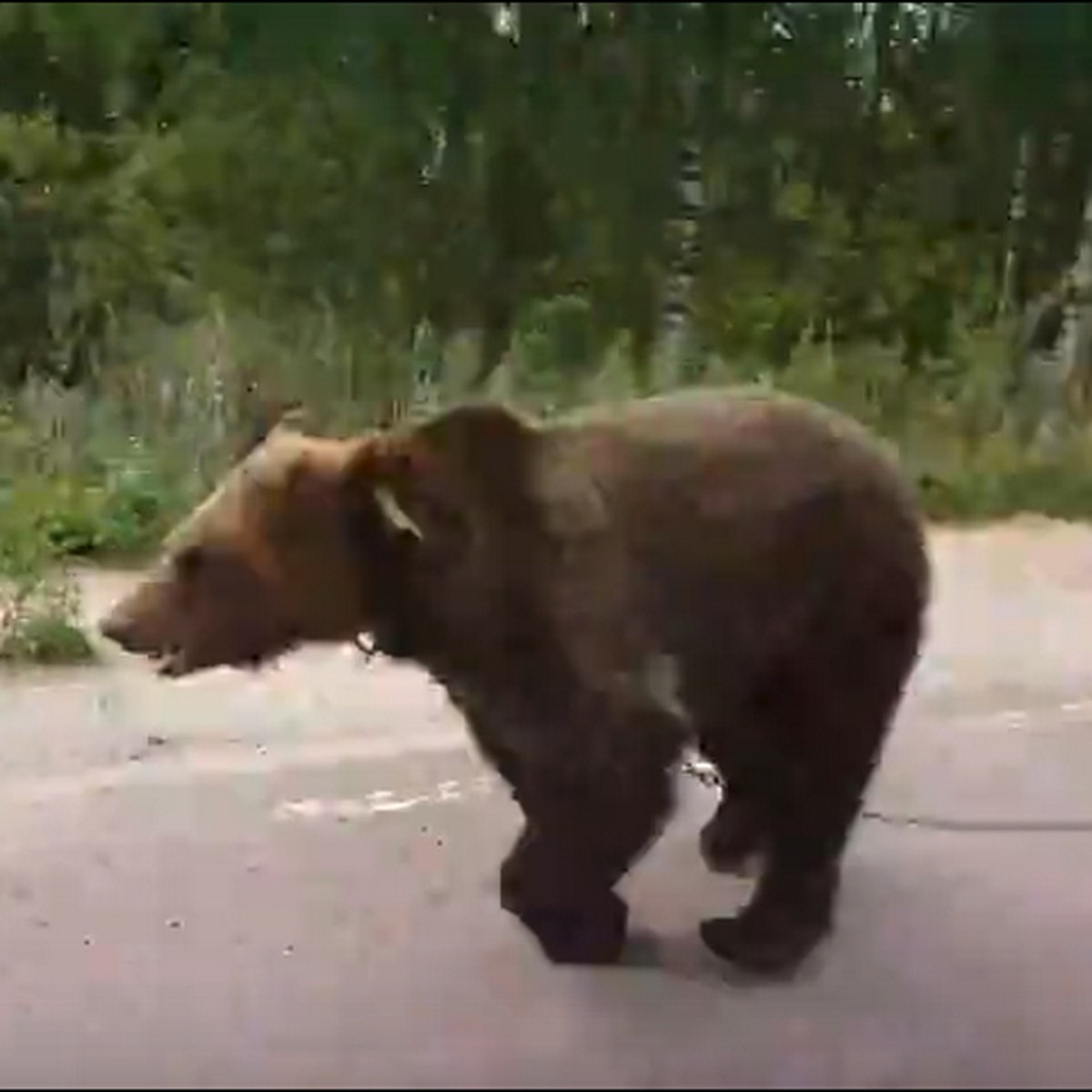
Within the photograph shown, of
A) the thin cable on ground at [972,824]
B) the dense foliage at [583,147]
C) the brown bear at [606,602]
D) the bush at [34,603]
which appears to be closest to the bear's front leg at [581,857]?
the brown bear at [606,602]

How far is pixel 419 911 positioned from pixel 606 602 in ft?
2.15

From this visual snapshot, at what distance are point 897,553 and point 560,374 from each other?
0.63 meters

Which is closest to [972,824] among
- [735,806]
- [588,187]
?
[735,806]

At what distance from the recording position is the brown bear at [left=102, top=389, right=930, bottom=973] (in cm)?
239

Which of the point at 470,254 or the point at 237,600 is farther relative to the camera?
the point at 237,600

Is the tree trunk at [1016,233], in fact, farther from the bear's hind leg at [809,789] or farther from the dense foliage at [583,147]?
the bear's hind leg at [809,789]

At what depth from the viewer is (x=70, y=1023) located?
2.44 metres

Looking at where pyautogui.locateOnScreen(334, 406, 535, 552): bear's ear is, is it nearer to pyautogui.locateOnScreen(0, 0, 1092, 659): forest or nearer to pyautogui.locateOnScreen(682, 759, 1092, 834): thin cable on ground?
pyautogui.locateOnScreen(0, 0, 1092, 659): forest

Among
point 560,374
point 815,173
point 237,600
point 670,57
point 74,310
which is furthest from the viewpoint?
point 74,310

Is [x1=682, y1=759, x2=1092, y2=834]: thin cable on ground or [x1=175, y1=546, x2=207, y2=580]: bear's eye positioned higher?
[x1=175, y1=546, x2=207, y2=580]: bear's eye

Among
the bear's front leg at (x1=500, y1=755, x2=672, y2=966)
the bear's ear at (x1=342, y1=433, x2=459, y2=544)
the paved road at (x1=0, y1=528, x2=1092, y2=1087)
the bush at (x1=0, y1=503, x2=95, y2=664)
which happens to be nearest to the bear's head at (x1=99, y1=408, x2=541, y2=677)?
the bear's ear at (x1=342, y1=433, x2=459, y2=544)

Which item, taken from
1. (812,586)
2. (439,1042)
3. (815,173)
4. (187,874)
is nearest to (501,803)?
(187,874)

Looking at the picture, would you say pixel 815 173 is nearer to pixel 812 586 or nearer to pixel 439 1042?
pixel 812 586

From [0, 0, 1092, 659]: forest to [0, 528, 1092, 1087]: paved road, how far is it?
2.16 feet
